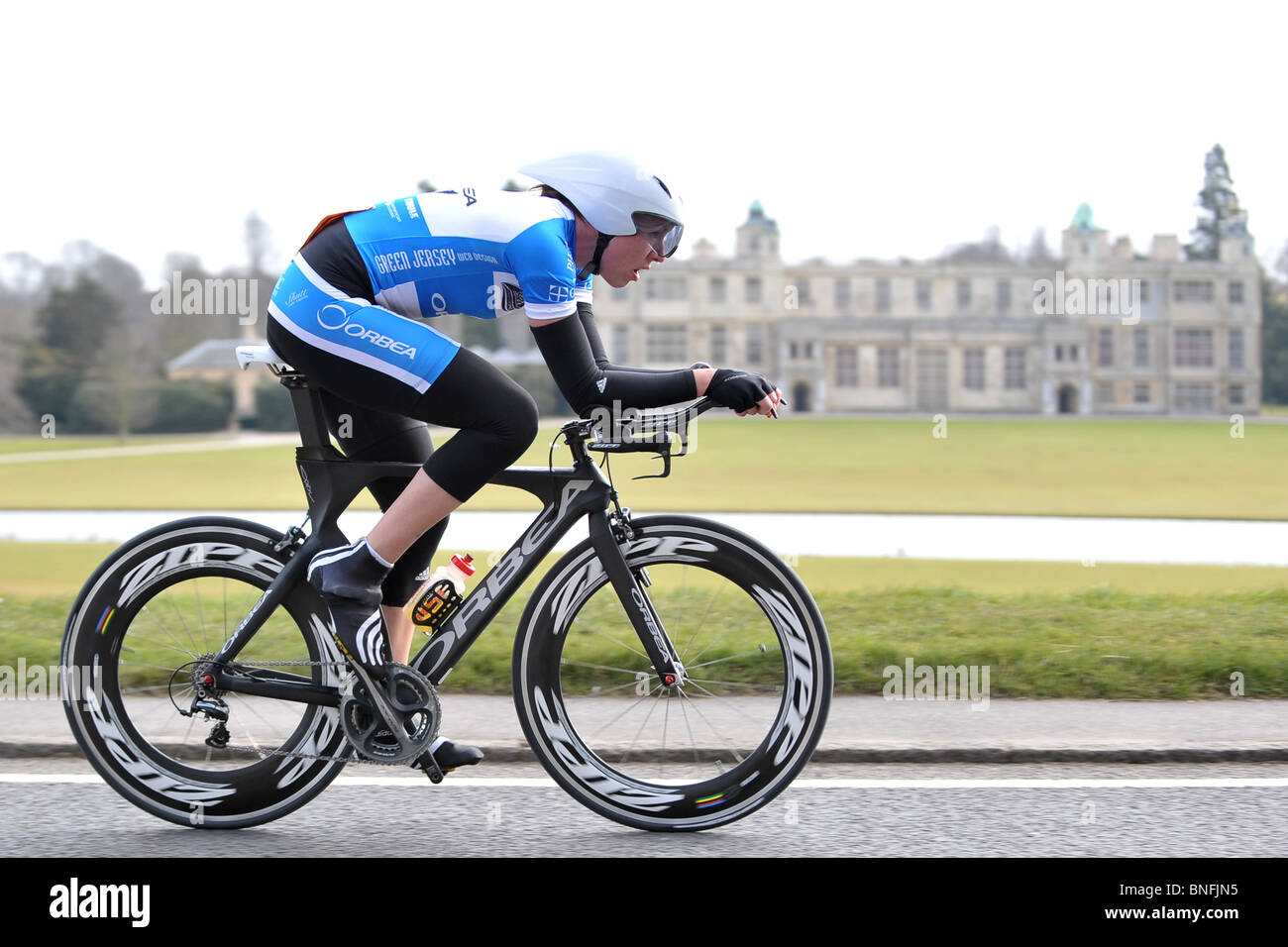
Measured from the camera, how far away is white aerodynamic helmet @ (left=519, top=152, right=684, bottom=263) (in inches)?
142

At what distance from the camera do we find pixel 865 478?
29.9m

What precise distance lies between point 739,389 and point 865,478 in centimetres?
2687

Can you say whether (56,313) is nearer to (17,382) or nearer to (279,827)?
(17,382)

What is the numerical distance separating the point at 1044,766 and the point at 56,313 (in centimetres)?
7566

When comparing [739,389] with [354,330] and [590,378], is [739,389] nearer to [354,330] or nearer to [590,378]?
[590,378]

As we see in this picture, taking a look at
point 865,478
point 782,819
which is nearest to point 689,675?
point 782,819

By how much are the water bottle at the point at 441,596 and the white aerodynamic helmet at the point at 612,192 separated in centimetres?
99

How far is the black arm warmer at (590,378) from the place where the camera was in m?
3.47

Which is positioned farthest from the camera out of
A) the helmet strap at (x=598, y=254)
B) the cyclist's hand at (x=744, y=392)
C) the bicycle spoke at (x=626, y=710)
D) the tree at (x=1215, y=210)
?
the tree at (x=1215, y=210)

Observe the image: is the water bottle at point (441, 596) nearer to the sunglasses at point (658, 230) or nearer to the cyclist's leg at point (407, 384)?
the cyclist's leg at point (407, 384)

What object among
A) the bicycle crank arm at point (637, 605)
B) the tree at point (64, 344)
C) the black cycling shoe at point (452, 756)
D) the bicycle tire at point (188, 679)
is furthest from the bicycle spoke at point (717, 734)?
the tree at point (64, 344)
